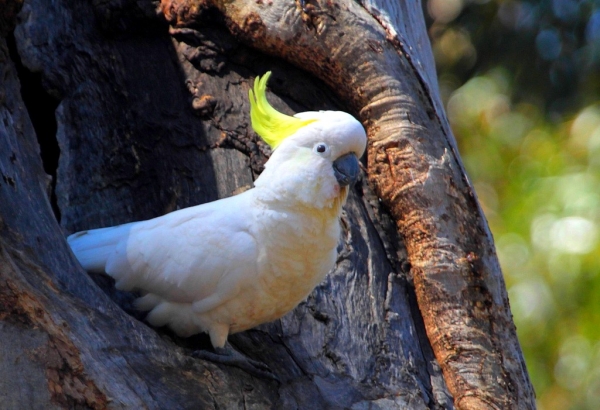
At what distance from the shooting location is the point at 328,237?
2344 millimetres

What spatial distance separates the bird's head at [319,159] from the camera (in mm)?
2266

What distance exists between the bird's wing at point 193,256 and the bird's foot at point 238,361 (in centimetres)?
16

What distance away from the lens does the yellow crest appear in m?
2.35

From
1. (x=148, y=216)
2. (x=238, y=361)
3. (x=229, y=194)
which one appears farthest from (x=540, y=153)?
(x=238, y=361)

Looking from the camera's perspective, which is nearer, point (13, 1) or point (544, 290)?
point (13, 1)

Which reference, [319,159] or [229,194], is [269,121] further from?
[229,194]

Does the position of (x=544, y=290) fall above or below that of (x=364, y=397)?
above

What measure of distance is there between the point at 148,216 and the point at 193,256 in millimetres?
759

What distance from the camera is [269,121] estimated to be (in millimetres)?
2393

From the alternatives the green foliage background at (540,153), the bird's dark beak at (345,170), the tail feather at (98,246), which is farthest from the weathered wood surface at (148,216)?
the green foliage background at (540,153)

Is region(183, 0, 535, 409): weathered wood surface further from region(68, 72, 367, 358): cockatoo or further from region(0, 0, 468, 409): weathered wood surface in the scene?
region(68, 72, 367, 358): cockatoo

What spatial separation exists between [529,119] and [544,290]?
2.08 m

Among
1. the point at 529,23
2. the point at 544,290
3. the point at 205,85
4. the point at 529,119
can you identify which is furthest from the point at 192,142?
the point at 529,23

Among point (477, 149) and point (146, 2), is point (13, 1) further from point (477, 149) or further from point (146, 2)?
point (477, 149)
